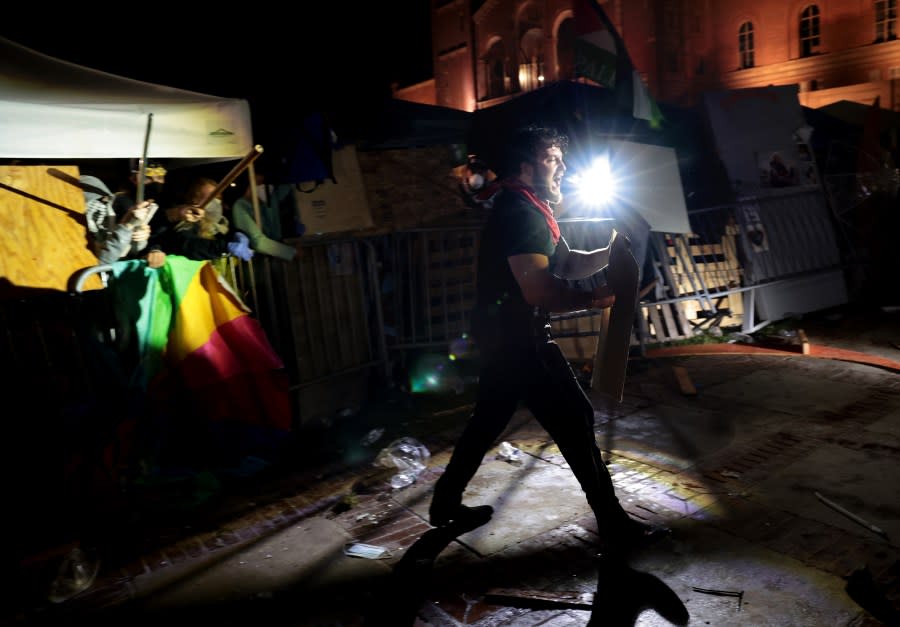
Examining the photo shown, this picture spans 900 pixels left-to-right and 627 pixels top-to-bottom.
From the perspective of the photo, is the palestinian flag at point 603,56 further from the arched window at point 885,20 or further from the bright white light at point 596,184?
the arched window at point 885,20

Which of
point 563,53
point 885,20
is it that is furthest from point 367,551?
point 563,53

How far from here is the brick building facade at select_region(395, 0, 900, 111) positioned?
30312mm

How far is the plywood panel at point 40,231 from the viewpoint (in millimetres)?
4637

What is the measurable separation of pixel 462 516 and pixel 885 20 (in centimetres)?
3557

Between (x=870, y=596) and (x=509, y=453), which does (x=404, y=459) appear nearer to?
(x=509, y=453)

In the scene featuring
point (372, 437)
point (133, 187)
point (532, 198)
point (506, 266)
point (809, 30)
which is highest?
point (809, 30)

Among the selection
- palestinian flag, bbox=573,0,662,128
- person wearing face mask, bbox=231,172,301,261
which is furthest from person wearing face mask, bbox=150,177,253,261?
palestinian flag, bbox=573,0,662,128

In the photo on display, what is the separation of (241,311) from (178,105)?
1770 mm

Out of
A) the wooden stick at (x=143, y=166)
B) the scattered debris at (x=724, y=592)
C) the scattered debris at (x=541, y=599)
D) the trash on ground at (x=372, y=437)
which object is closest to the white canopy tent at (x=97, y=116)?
the wooden stick at (x=143, y=166)

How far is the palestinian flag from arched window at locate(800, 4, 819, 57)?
95.0 feet

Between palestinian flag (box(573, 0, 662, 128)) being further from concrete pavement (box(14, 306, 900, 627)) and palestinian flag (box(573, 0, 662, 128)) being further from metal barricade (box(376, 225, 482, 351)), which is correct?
concrete pavement (box(14, 306, 900, 627))

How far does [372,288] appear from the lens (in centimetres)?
731

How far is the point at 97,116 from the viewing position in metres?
4.96

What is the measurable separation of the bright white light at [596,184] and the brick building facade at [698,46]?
21.7 m
